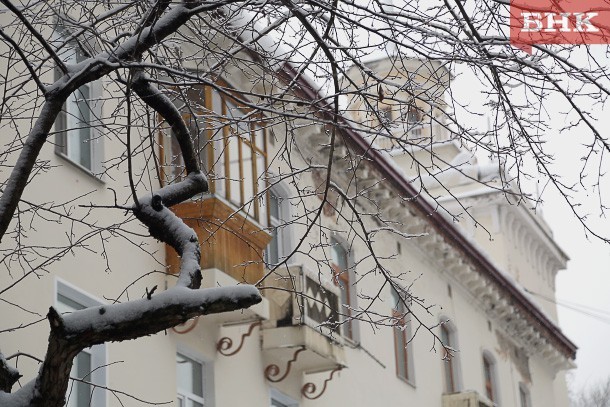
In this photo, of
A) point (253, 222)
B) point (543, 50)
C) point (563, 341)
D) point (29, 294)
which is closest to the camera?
point (543, 50)

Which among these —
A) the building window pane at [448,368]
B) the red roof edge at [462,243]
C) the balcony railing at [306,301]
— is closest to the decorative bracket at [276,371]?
the balcony railing at [306,301]

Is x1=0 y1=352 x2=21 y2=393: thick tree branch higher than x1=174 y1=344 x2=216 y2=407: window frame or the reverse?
the reverse

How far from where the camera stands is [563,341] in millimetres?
32188

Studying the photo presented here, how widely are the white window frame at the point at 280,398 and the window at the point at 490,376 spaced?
355 inches

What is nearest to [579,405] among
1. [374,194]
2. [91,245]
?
[374,194]

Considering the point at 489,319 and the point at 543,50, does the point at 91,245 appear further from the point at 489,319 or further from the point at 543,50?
the point at 489,319

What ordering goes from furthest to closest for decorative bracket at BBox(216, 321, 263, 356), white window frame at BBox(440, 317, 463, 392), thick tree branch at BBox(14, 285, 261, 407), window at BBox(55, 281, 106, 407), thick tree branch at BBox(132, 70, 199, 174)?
white window frame at BBox(440, 317, 463, 392) → decorative bracket at BBox(216, 321, 263, 356) → window at BBox(55, 281, 106, 407) → thick tree branch at BBox(132, 70, 199, 174) → thick tree branch at BBox(14, 285, 261, 407)

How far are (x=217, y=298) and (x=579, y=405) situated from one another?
50.5 m

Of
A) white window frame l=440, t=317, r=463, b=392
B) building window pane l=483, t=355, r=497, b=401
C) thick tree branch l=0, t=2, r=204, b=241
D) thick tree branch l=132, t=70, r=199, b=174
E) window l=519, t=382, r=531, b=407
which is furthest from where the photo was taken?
window l=519, t=382, r=531, b=407

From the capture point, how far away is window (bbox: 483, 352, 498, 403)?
2733 cm

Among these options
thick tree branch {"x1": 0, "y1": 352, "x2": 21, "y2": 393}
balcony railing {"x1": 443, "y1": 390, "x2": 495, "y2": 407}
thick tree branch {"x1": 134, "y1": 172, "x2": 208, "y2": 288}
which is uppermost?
balcony railing {"x1": 443, "y1": 390, "x2": 495, "y2": 407}

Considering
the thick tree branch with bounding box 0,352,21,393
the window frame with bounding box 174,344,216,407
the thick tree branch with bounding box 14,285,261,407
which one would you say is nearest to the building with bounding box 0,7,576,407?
the window frame with bounding box 174,344,216,407

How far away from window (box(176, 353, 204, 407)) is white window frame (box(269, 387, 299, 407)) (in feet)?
5.79

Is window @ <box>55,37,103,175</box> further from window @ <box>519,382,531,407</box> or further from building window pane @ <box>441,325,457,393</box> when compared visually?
window @ <box>519,382,531,407</box>
